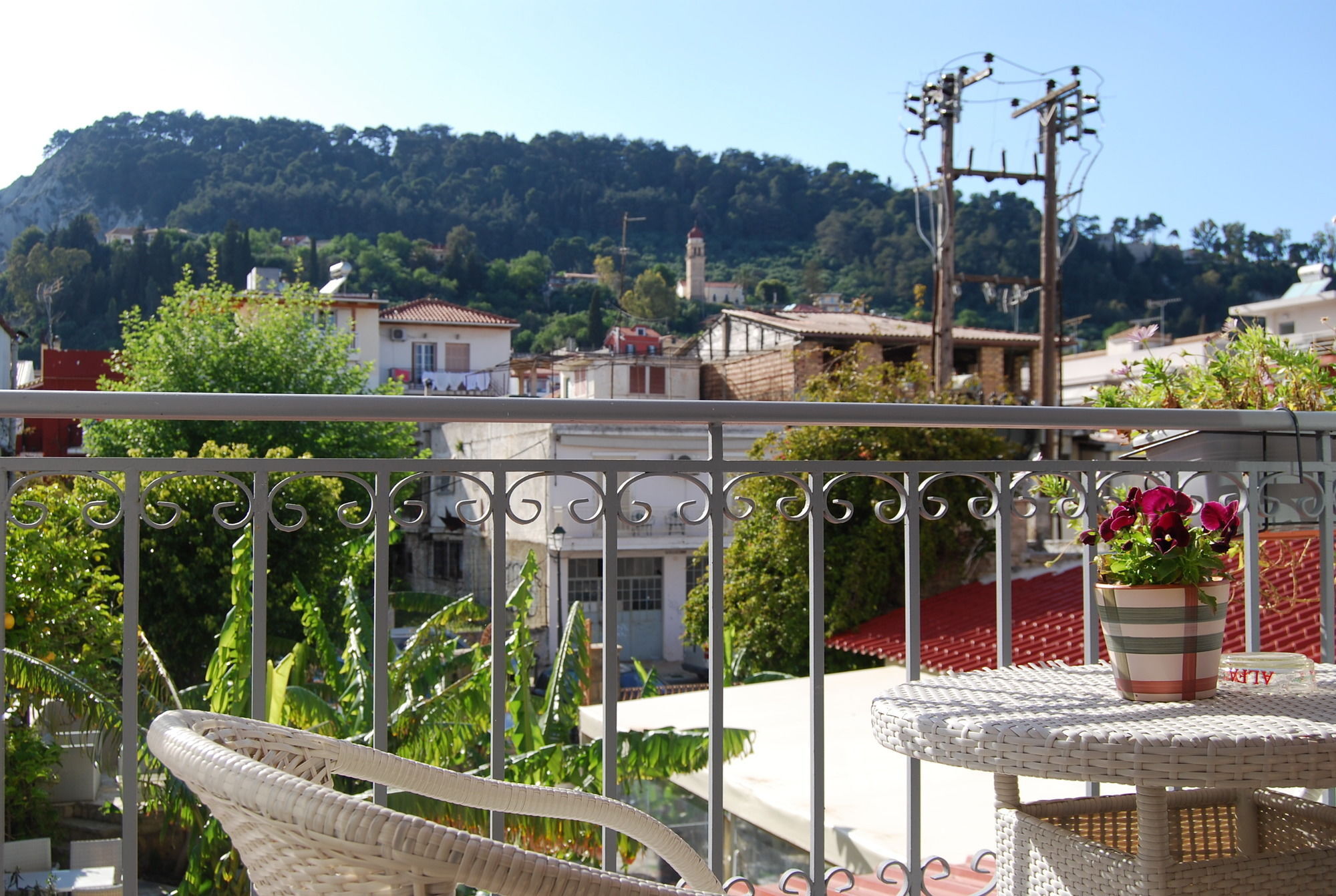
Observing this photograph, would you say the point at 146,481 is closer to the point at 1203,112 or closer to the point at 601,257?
the point at 1203,112

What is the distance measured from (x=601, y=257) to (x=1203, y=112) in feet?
203

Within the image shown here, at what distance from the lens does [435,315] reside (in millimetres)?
48844

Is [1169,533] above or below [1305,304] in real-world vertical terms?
below

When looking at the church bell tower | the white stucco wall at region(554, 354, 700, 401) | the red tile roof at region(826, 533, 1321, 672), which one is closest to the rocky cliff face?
the church bell tower

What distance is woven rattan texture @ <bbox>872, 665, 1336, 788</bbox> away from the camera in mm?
1569

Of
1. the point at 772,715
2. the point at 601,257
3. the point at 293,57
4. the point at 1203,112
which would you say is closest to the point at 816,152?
the point at 601,257

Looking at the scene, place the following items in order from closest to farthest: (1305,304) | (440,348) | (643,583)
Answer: (643,583) < (1305,304) < (440,348)

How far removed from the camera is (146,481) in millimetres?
2271

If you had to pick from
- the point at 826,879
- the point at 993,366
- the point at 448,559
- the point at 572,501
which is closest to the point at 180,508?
the point at 572,501

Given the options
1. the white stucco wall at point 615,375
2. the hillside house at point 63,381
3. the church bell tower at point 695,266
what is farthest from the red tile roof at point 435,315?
the church bell tower at point 695,266

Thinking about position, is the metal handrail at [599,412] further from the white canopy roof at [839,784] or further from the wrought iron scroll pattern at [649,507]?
the white canopy roof at [839,784]

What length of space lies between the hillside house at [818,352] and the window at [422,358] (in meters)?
12.6

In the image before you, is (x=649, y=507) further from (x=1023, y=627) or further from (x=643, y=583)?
(x=643, y=583)

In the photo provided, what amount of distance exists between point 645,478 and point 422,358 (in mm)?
47339
